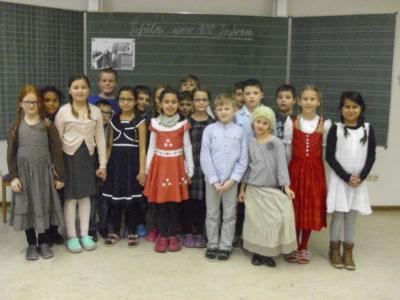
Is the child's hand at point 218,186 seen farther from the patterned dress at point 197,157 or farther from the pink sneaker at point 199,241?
the pink sneaker at point 199,241

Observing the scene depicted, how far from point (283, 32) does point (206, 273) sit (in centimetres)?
227

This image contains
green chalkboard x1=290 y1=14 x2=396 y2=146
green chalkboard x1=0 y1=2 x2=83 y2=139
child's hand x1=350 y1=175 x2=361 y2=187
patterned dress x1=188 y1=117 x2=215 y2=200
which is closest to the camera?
child's hand x1=350 y1=175 x2=361 y2=187

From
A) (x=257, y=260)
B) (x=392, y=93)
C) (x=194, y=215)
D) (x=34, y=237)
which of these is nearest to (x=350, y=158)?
(x=257, y=260)

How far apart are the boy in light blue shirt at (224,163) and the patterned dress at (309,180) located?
1.17 ft

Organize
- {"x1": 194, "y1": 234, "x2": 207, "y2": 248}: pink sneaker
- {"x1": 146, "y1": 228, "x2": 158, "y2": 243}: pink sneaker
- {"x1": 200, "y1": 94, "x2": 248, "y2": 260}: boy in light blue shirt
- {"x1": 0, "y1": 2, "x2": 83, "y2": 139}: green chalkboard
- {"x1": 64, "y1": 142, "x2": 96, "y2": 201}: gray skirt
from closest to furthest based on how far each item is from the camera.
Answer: {"x1": 200, "y1": 94, "x2": 248, "y2": 260}: boy in light blue shirt → {"x1": 64, "y1": 142, "x2": 96, "y2": 201}: gray skirt → {"x1": 194, "y1": 234, "x2": 207, "y2": 248}: pink sneaker → {"x1": 146, "y1": 228, "x2": 158, "y2": 243}: pink sneaker → {"x1": 0, "y1": 2, "x2": 83, "y2": 139}: green chalkboard

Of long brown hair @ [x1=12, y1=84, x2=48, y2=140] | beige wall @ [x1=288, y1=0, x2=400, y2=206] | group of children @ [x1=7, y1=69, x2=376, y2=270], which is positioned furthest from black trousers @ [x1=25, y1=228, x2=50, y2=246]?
beige wall @ [x1=288, y1=0, x2=400, y2=206]

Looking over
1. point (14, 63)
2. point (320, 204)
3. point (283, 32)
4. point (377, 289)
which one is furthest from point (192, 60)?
point (377, 289)

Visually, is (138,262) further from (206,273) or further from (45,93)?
(45,93)

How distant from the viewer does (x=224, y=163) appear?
2.91 metres

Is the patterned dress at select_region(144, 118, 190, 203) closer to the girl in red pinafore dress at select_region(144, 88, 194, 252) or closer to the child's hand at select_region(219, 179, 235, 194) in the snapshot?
the girl in red pinafore dress at select_region(144, 88, 194, 252)

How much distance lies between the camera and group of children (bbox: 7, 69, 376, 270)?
9.35 ft

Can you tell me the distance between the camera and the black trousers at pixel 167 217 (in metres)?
3.12

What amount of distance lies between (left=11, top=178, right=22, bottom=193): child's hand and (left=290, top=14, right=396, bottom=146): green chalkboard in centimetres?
248

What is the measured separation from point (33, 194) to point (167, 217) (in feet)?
2.96
